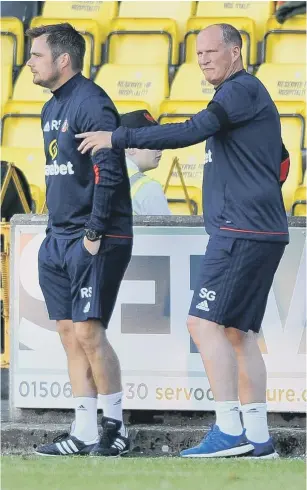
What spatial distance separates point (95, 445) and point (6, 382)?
2.52 meters

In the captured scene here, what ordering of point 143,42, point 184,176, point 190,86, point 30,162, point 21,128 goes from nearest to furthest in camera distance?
point 184,176 → point 30,162 → point 190,86 → point 21,128 → point 143,42

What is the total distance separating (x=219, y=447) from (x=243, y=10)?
7.13m

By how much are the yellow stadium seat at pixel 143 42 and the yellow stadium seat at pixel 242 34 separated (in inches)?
5.8

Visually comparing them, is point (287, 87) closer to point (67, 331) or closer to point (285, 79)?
point (285, 79)

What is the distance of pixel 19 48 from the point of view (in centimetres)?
1180

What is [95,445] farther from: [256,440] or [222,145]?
[222,145]

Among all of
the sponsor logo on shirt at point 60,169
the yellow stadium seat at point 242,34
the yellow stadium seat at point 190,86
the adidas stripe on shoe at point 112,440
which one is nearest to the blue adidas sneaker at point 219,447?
the adidas stripe on shoe at point 112,440

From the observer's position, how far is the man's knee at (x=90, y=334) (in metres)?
5.58

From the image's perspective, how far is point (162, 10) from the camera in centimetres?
1191

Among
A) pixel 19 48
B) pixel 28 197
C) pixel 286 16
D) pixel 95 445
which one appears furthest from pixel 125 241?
pixel 19 48

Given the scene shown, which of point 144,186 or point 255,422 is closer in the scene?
point 255,422

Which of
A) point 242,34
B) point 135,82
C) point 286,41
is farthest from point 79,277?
point 286,41

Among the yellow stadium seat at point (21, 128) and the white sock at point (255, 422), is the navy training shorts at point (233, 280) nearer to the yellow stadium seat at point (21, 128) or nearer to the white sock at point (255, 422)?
the white sock at point (255, 422)

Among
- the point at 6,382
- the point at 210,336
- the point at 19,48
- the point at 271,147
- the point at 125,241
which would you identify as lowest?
the point at 6,382
